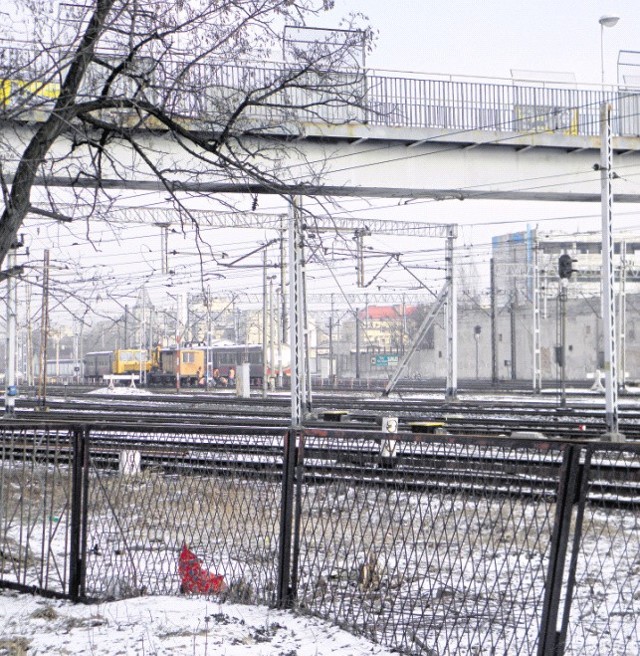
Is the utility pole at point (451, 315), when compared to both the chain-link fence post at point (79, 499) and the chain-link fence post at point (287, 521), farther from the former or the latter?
the chain-link fence post at point (287, 521)

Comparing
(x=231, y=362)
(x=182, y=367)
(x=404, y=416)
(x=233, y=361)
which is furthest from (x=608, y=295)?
(x=231, y=362)

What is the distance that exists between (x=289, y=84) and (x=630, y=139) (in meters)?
16.6

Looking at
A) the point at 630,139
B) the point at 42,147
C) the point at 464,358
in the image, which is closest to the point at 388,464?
the point at 42,147

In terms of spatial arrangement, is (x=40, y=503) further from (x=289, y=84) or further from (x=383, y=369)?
(x=383, y=369)

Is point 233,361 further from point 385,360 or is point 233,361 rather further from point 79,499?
point 79,499

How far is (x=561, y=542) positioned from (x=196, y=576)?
279 centimetres

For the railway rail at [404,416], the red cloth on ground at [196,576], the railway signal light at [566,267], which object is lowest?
the red cloth on ground at [196,576]

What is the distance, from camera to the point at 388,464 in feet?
18.4

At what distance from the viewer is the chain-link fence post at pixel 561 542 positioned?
4754 millimetres

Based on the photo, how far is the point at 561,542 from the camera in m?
4.77

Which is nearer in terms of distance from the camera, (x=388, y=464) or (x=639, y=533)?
(x=639, y=533)

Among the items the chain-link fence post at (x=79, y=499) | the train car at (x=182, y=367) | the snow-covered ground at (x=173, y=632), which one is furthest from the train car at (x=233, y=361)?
the snow-covered ground at (x=173, y=632)

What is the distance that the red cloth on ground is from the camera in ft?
21.3

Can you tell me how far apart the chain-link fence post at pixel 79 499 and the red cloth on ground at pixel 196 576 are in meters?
0.89
